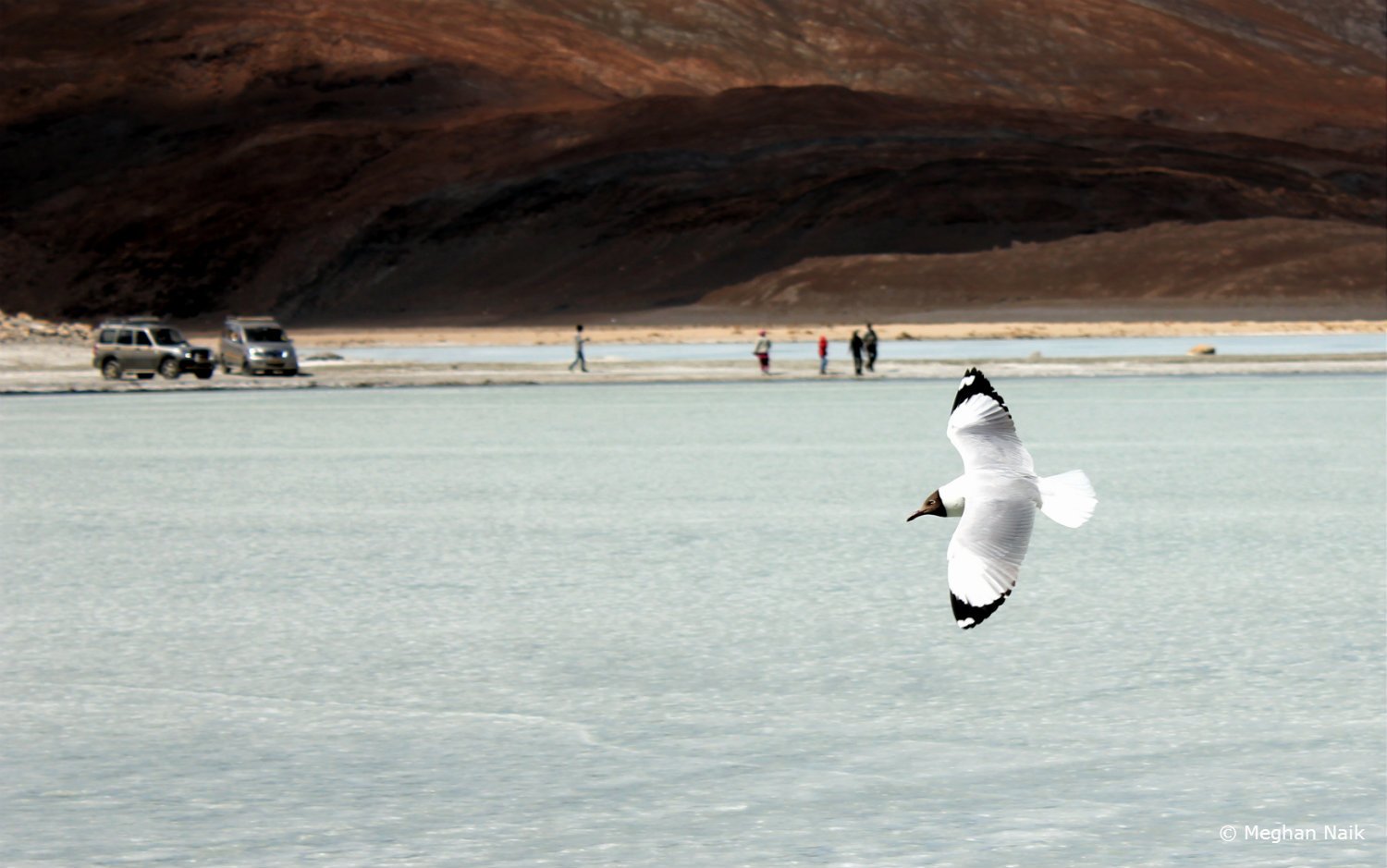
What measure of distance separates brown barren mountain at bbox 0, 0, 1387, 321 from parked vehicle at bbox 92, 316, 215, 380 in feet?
208

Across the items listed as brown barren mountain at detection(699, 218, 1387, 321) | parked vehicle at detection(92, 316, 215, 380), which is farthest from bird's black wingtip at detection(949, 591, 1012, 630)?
brown barren mountain at detection(699, 218, 1387, 321)

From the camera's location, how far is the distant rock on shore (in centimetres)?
7150

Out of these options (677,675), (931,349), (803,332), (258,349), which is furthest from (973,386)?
(803,332)

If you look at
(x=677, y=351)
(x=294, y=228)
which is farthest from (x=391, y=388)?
(x=294, y=228)

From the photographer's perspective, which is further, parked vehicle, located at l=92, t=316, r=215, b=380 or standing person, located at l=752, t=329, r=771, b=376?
parked vehicle, located at l=92, t=316, r=215, b=380

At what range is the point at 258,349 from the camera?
54812mm

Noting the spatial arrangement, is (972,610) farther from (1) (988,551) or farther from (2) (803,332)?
(2) (803,332)

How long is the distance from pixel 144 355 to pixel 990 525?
168 ft

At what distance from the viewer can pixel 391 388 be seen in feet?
164

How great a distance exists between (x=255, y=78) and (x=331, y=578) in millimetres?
144683

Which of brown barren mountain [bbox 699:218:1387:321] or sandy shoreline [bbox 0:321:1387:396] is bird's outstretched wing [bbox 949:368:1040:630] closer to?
sandy shoreline [bbox 0:321:1387:396]

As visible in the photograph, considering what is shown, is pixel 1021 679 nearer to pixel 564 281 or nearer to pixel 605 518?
pixel 605 518

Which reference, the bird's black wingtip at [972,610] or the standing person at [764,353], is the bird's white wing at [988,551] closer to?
the bird's black wingtip at [972,610]

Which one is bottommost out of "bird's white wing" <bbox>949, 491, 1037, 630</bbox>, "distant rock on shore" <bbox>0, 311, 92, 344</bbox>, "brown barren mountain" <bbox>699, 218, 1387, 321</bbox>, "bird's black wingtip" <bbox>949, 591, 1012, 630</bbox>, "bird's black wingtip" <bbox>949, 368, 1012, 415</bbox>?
"bird's black wingtip" <bbox>949, 591, 1012, 630</bbox>
